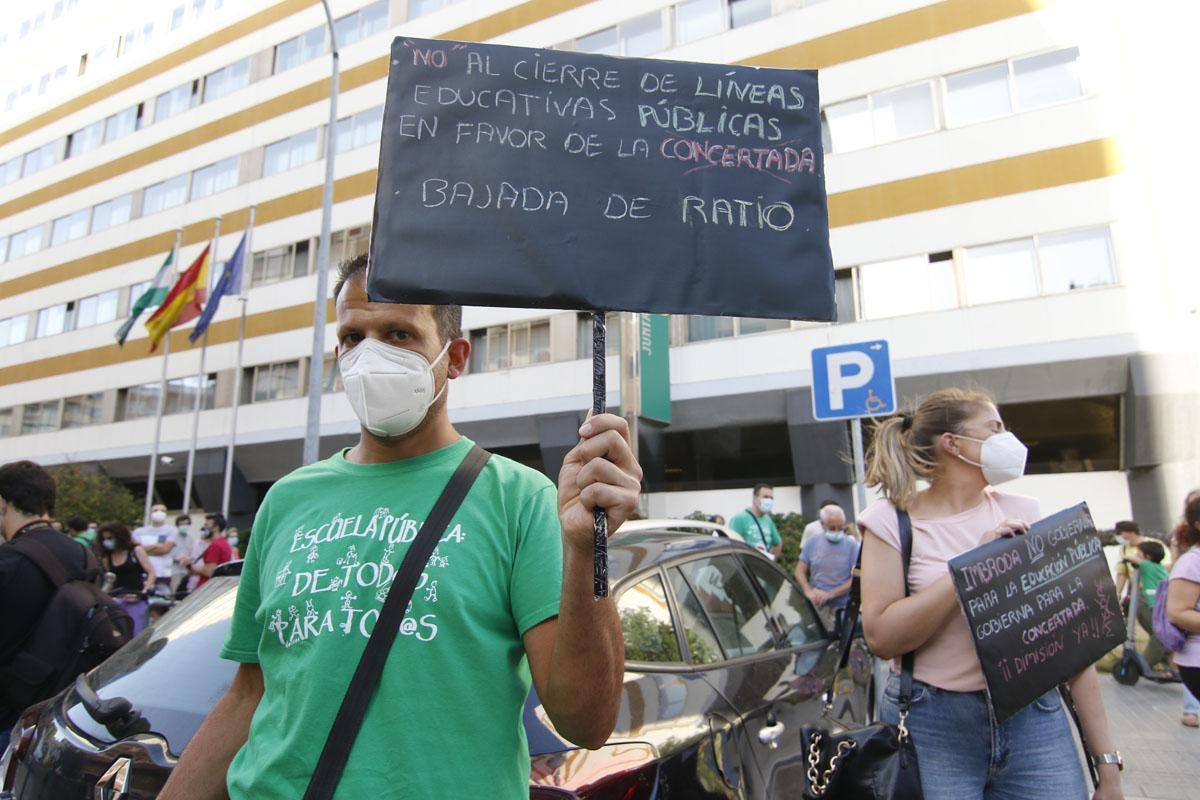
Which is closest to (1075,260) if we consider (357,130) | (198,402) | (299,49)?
(357,130)

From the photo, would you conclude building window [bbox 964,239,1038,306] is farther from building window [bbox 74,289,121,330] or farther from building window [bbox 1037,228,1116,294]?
building window [bbox 74,289,121,330]

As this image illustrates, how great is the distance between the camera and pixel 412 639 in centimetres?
143

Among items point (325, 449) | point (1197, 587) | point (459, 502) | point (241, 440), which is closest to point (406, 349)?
point (459, 502)

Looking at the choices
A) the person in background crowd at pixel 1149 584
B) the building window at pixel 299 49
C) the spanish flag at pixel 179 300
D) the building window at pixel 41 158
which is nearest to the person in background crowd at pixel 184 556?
the spanish flag at pixel 179 300

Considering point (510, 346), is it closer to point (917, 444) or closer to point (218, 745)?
point (917, 444)

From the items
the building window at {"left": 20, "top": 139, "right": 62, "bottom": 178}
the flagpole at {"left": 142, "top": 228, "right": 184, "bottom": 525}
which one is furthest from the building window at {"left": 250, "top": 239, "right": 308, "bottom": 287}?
the building window at {"left": 20, "top": 139, "right": 62, "bottom": 178}

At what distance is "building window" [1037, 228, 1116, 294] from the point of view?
47.5 feet

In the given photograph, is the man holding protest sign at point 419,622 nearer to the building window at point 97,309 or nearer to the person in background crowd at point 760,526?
the person in background crowd at point 760,526

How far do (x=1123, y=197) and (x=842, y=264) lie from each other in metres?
5.10

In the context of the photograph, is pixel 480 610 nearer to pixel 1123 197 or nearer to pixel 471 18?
pixel 1123 197

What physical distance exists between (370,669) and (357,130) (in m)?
24.3

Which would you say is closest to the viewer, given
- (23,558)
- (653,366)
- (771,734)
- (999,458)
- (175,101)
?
(999,458)

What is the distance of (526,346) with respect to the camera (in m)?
20.0

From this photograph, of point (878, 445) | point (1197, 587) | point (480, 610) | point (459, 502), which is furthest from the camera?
point (1197, 587)
